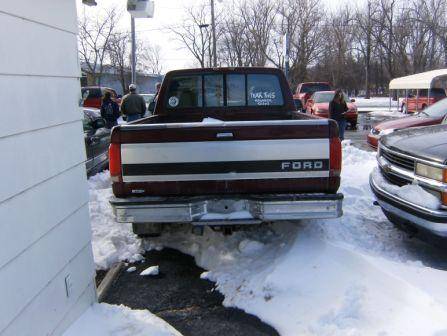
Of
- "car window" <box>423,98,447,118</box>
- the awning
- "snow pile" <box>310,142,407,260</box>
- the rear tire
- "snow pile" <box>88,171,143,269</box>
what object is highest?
the awning

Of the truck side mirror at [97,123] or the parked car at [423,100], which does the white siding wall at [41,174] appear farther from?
the parked car at [423,100]

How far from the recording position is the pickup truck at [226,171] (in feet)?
14.3

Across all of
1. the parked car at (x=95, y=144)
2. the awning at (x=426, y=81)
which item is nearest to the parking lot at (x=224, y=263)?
the parked car at (x=95, y=144)

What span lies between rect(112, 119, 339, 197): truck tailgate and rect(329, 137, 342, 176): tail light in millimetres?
20

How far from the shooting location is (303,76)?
4794cm

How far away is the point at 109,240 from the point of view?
17.9ft

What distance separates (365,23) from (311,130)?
173ft

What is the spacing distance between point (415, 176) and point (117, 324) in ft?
9.97

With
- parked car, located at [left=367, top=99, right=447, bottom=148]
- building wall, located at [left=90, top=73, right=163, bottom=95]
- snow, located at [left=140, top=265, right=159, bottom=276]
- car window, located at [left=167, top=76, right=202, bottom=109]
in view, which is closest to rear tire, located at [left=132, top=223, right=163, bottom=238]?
snow, located at [left=140, top=265, right=159, bottom=276]

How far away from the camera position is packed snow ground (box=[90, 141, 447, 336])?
3.28 m

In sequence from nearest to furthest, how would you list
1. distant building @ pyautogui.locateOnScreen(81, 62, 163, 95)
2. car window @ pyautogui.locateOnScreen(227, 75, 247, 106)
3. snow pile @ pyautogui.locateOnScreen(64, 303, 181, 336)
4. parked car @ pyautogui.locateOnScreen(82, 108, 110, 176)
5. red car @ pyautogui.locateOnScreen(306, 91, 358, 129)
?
snow pile @ pyautogui.locateOnScreen(64, 303, 181, 336) → car window @ pyautogui.locateOnScreen(227, 75, 247, 106) → parked car @ pyautogui.locateOnScreen(82, 108, 110, 176) → red car @ pyautogui.locateOnScreen(306, 91, 358, 129) → distant building @ pyautogui.locateOnScreen(81, 62, 163, 95)

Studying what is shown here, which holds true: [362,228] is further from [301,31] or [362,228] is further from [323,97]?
[301,31]

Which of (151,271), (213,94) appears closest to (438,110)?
(213,94)

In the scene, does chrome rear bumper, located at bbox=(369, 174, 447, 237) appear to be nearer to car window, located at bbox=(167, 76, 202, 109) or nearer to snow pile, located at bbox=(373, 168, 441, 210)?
snow pile, located at bbox=(373, 168, 441, 210)
